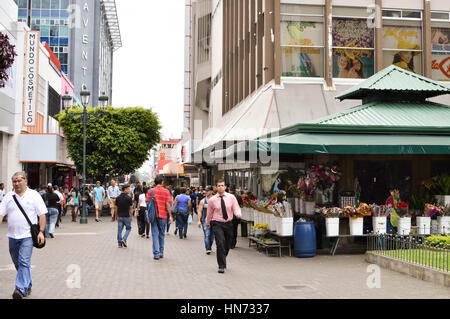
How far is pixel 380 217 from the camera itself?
13.4 m

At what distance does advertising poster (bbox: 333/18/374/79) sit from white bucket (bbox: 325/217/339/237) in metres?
10.6

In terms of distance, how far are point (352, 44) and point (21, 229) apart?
711 inches

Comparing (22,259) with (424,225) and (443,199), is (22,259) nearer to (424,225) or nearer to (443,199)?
(424,225)

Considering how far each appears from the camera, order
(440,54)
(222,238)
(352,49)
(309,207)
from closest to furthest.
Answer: (222,238)
(309,207)
(352,49)
(440,54)

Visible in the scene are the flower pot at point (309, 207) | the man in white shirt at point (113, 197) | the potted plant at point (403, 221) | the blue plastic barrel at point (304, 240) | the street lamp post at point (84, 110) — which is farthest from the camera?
the man in white shirt at point (113, 197)

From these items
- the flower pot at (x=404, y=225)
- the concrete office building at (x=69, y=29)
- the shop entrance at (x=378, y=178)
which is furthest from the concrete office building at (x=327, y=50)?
the concrete office building at (x=69, y=29)

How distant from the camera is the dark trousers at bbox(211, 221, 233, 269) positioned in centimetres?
1049

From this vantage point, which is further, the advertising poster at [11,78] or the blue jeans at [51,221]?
the advertising poster at [11,78]

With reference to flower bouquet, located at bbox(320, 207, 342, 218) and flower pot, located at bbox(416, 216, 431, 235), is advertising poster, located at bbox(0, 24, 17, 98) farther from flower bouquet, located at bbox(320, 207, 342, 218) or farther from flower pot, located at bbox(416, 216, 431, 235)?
flower pot, located at bbox(416, 216, 431, 235)

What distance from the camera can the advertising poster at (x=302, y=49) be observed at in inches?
862

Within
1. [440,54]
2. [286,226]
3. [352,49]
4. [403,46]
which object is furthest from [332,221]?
[440,54]

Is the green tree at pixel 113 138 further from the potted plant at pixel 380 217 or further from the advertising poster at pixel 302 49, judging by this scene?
the potted plant at pixel 380 217
